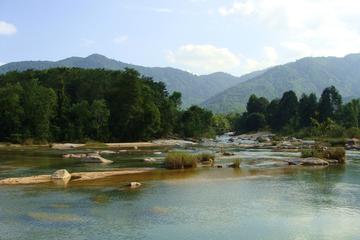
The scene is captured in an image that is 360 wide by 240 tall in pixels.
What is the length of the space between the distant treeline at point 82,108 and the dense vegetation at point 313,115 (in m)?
41.6

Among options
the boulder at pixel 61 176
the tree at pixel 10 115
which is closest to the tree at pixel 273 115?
the tree at pixel 10 115

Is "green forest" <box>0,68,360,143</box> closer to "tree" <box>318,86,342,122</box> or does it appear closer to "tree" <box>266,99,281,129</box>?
"tree" <box>318,86,342,122</box>

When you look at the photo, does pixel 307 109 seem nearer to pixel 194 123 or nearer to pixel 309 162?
pixel 194 123

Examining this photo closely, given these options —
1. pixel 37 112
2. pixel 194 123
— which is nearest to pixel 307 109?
pixel 194 123

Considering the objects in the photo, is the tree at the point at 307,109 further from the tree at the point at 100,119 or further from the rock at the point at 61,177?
the rock at the point at 61,177

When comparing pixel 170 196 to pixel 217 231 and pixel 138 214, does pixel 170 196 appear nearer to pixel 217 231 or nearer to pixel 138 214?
pixel 138 214

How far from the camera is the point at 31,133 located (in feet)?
374

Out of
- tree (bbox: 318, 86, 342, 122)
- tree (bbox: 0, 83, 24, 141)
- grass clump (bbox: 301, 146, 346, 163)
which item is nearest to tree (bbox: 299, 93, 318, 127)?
tree (bbox: 318, 86, 342, 122)

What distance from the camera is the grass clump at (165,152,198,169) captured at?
56594 millimetres

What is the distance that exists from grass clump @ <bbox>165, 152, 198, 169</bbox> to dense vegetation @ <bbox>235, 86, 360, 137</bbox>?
80133 millimetres

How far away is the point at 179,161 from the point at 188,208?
2518 centimetres

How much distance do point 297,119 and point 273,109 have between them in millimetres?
25922

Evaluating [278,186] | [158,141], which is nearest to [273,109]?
[158,141]

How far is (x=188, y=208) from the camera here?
3209cm
